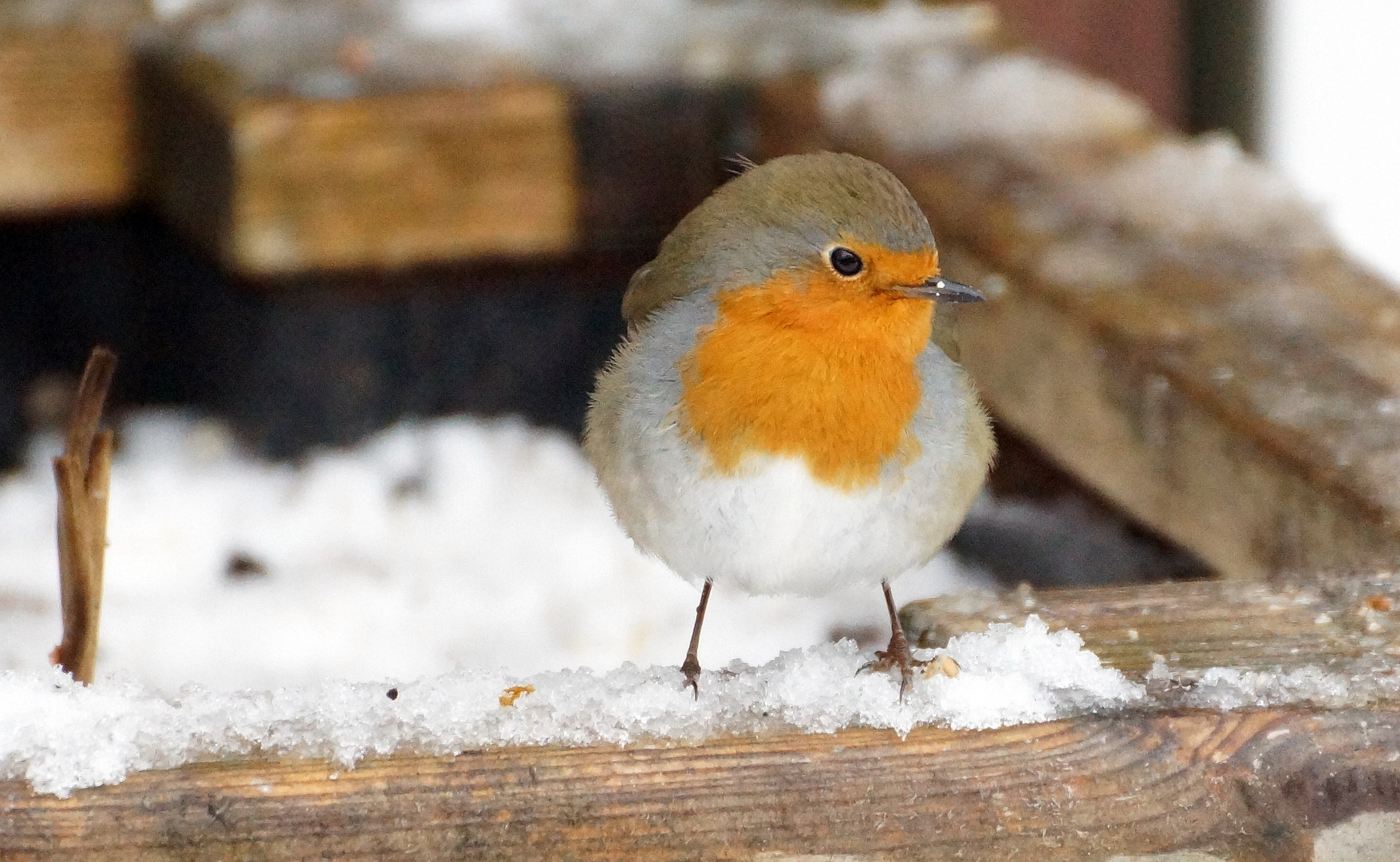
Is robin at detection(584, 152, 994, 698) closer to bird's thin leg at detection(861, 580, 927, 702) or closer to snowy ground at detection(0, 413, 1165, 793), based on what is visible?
bird's thin leg at detection(861, 580, 927, 702)

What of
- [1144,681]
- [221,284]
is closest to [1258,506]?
[1144,681]

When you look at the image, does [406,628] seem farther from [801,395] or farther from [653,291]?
[801,395]

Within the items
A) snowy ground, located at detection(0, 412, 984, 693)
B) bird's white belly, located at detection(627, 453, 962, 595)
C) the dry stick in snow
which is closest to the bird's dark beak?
bird's white belly, located at detection(627, 453, 962, 595)

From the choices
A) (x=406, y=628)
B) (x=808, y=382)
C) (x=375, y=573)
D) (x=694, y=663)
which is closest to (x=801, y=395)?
(x=808, y=382)

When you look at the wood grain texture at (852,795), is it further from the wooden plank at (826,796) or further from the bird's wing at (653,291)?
the bird's wing at (653,291)

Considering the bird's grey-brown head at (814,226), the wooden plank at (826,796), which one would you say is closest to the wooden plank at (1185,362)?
the wooden plank at (826,796)
